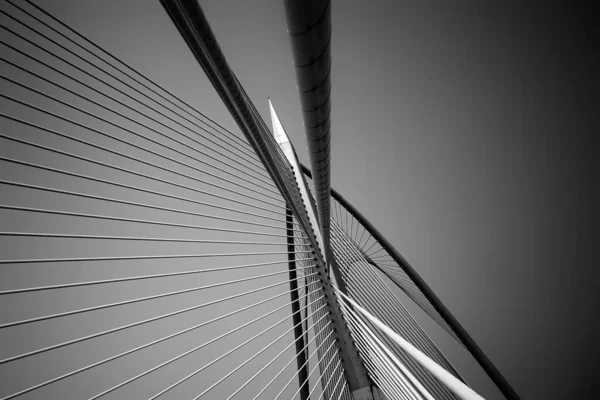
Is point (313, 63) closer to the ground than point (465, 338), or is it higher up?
higher up

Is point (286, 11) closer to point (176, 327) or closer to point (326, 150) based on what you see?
point (326, 150)

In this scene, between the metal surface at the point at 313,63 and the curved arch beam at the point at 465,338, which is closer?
the metal surface at the point at 313,63

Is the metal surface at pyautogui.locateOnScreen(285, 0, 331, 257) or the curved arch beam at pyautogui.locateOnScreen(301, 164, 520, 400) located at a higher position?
the metal surface at pyautogui.locateOnScreen(285, 0, 331, 257)

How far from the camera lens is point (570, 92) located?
8.84 metres

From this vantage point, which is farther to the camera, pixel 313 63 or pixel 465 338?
pixel 465 338

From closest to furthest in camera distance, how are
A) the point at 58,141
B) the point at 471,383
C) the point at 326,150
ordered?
1. the point at 326,150
2. the point at 471,383
3. the point at 58,141

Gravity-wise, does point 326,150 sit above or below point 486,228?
above

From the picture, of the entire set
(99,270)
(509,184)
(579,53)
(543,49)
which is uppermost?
(543,49)

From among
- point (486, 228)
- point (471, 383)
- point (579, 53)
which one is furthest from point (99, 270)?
point (579, 53)

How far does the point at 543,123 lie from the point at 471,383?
9134 mm

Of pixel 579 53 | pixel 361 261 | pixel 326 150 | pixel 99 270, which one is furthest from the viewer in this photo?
pixel 99 270

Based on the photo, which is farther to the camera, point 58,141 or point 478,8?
point 58,141

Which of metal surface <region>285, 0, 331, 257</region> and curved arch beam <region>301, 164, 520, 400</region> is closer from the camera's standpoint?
metal surface <region>285, 0, 331, 257</region>

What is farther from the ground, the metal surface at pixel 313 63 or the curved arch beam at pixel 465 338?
the metal surface at pixel 313 63
